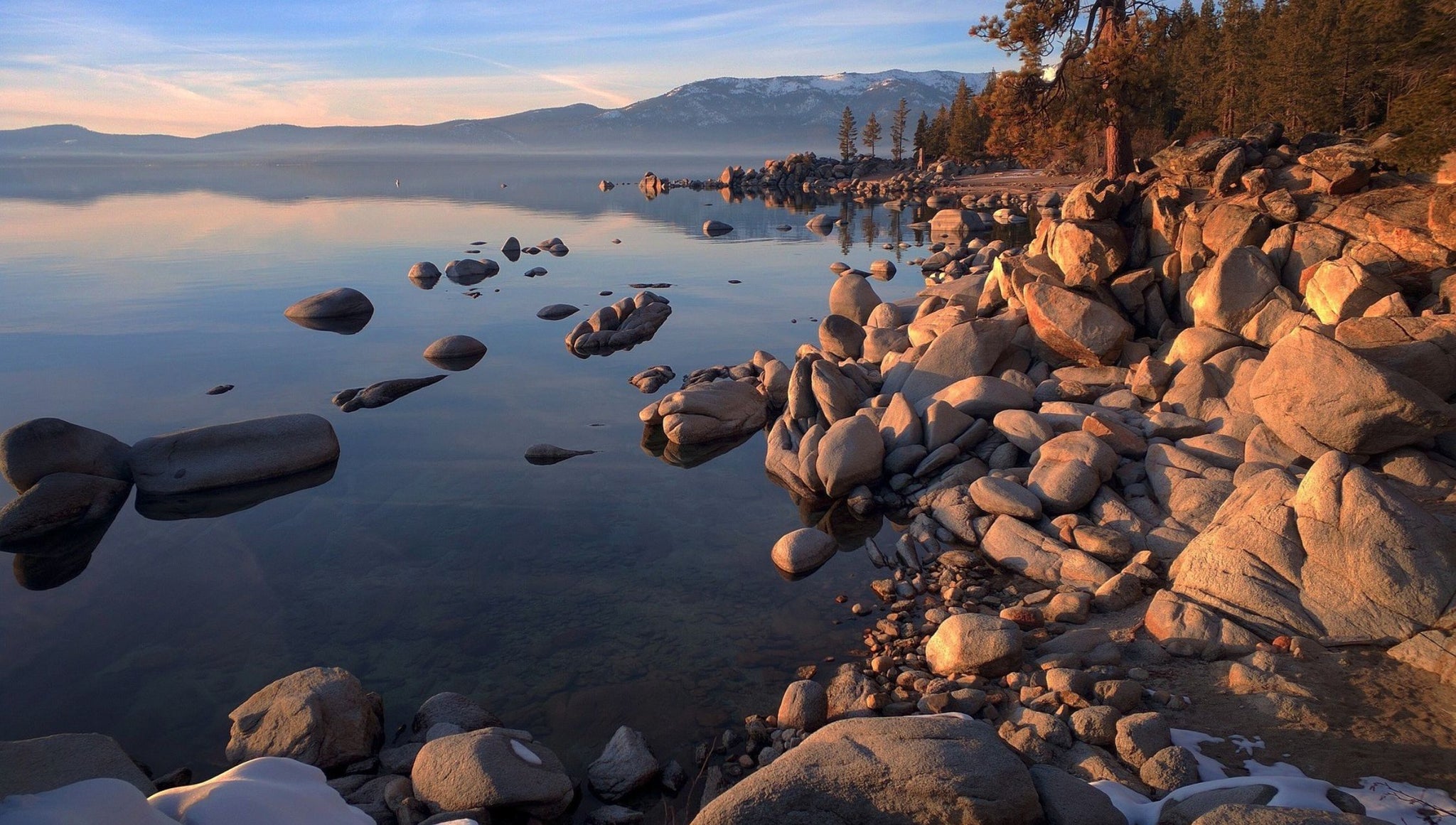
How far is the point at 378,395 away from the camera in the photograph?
2256 centimetres

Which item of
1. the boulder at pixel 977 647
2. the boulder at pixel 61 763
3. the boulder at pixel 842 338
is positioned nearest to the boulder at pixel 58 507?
the boulder at pixel 61 763

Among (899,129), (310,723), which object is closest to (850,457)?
(310,723)

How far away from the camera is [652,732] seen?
31.7 feet

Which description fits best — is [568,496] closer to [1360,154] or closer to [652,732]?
[652,732]

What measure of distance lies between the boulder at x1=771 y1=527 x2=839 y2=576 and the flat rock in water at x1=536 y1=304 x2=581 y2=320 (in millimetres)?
20312

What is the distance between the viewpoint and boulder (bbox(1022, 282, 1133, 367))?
1828cm

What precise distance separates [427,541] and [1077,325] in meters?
13.7

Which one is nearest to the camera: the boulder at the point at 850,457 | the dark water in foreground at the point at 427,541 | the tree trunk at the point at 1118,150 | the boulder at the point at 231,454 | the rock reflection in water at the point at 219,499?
the dark water in foreground at the point at 427,541

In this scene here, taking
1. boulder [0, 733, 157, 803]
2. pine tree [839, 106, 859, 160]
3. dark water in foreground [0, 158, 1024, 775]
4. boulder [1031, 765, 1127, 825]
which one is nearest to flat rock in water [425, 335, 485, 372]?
dark water in foreground [0, 158, 1024, 775]

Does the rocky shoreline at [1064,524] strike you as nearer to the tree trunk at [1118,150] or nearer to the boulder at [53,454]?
the boulder at [53,454]

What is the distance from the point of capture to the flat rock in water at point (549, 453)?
1828 centimetres

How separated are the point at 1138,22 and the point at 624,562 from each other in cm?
2278

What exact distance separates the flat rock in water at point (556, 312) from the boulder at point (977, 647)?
24214 millimetres

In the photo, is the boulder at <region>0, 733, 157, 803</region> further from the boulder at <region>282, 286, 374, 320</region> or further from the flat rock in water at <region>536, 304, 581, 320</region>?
the boulder at <region>282, 286, 374, 320</region>
